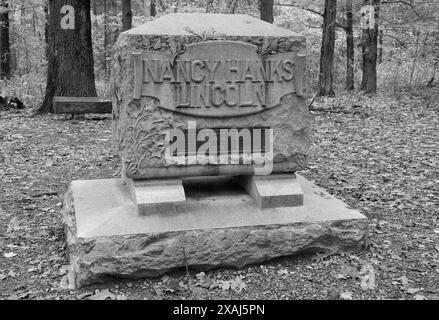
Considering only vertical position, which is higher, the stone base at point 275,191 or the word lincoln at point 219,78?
the word lincoln at point 219,78

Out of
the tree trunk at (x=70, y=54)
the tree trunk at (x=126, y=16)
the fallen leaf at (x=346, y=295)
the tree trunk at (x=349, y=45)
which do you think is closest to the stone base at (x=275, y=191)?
the fallen leaf at (x=346, y=295)

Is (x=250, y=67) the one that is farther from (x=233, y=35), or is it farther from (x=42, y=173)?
(x=42, y=173)

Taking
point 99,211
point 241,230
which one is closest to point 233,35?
point 241,230

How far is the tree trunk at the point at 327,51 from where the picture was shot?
501 inches

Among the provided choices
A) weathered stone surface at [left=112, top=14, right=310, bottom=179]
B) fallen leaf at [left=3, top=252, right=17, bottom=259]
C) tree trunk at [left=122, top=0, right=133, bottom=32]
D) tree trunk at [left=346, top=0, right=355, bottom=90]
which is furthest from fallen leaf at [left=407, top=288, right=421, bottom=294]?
tree trunk at [left=346, top=0, right=355, bottom=90]

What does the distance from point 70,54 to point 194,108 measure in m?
6.46

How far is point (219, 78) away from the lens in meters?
4.25

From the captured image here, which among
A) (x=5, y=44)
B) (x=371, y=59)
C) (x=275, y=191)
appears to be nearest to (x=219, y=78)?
(x=275, y=191)

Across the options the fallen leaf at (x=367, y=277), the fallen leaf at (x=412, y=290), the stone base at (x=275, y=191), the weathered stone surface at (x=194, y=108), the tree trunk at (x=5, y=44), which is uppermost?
the tree trunk at (x=5, y=44)

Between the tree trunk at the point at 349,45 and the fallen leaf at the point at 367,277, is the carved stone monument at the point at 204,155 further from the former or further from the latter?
the tree trunk at the point at 349,45

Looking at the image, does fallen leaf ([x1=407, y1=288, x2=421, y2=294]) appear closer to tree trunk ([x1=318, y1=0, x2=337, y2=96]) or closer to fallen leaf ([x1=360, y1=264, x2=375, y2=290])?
fallen leaf ([x1=360, y1=264, x2=375, y2=290])

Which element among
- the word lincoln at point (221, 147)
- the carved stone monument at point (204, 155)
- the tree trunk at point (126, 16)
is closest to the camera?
the carved stone monument at point (204, 155)

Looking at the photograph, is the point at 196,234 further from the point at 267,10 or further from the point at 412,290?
the point at 267,10

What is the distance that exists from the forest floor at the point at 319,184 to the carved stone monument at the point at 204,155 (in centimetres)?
20
